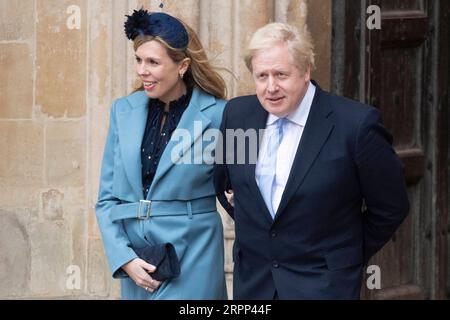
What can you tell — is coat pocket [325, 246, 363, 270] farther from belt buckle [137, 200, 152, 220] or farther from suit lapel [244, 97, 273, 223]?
belt buckle [137, 200, 152, 220]

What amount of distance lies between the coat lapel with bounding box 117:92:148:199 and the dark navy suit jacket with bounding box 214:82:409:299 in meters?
0.48

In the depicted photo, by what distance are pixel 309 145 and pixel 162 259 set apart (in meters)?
0.72

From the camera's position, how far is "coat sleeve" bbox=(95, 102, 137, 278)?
5.05 metres

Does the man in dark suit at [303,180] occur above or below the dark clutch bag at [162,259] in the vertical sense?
above

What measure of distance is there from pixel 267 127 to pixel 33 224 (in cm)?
245

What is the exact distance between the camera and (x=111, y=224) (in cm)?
513

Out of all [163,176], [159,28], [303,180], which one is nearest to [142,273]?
[163,176]

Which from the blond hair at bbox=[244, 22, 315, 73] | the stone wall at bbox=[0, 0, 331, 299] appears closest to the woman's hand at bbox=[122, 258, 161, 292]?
the blond hair at bbox=[244, 22, 315, 73]

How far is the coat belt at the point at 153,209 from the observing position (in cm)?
507

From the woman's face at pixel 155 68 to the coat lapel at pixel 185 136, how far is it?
12cm

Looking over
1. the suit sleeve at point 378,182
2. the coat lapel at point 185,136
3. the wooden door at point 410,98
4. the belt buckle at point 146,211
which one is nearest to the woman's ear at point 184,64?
the coat lapel at point 185,136

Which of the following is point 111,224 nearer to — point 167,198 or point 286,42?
point 167,198

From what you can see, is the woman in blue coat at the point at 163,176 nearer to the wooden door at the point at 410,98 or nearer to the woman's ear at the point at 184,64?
the woman's ear at the point at 184,64

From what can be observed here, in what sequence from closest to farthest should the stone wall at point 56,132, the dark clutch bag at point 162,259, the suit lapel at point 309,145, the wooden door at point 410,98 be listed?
the suit lapel at point 309,145 → the dark clutch bag at point 162,259 → the stone wall at point 56,132 → the wooden door at point 410,98
